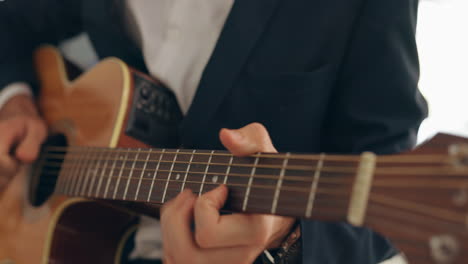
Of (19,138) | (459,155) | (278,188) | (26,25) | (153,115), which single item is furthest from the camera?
(26,25)

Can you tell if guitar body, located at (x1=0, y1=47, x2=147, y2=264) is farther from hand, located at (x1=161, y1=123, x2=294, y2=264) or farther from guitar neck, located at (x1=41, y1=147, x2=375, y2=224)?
hand, located at (x1=161, y1=123, x2=294, y2=264)

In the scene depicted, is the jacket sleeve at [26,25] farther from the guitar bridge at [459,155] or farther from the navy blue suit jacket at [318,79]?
the guitar bridge at [459,155]

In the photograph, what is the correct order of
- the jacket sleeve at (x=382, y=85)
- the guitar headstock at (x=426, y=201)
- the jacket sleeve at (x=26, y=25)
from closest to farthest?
the guitar headstock at (x=426, y=201), the jacket sleeve at (x=382, y=85), the jacket sleeve at (x=26, y=25)

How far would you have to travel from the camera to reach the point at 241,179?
470 mm

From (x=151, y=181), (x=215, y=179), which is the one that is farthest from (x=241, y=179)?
(x=151, y=181)

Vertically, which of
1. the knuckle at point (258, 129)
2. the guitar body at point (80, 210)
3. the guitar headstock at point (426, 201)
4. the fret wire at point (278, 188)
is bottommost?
the guitar body at point (80, 210)

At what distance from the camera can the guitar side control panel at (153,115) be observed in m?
0.78

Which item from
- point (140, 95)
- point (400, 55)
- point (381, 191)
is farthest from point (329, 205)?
point (140, 95)

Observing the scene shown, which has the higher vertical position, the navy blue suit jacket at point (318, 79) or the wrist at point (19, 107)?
the navy blue suit jacket at point (318, 79)

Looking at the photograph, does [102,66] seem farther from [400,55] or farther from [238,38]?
[400,55]

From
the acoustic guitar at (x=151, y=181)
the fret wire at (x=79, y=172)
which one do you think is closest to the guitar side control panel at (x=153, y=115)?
the acoustic guitar at (x=151, y=181)

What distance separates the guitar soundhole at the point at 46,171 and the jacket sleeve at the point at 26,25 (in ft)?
0.94

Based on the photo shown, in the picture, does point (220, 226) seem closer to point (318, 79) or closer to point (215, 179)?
point (215, 179)

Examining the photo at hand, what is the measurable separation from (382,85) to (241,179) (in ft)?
1.08
